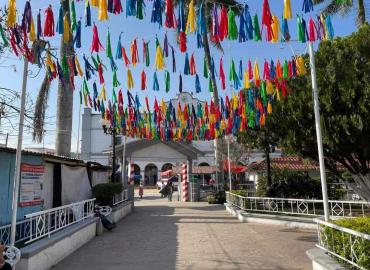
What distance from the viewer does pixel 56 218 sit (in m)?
11.2

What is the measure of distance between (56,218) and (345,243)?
7.28 m

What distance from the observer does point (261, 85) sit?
13.3m

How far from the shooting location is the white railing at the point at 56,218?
31.2 ft

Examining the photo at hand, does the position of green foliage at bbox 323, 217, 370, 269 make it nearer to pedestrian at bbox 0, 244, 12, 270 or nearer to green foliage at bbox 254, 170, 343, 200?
pedestrian at bbox 0, 244, 12, 270

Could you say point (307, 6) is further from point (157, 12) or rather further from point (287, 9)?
point (157, 12)

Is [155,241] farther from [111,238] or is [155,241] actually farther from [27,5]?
[27,5]

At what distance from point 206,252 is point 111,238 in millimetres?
3998

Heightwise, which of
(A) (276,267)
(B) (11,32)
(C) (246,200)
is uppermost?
(B) (11,32)

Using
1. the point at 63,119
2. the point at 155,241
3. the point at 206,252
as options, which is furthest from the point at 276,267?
the point at 63,119

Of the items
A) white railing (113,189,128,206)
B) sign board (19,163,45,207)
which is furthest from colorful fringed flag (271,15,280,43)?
white railing (113,189,128,206)

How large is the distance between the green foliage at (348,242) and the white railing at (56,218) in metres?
6.00

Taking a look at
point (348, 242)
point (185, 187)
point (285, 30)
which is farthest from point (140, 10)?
point (185, 187)

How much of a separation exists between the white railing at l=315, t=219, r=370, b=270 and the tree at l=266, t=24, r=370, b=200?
4169 mm

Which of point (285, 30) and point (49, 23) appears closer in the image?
point (49, 23)
